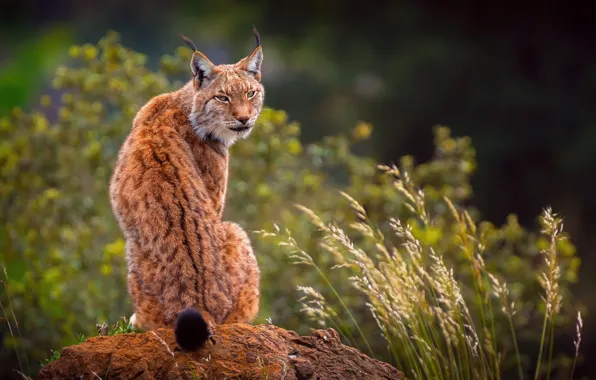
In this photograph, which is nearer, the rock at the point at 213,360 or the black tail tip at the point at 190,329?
the black tail tip at the point at 190,329

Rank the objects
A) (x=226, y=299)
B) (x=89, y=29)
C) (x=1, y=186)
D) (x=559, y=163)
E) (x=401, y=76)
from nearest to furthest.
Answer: (x=226, y=299)
(x=1, y=186)
(x=559, y=163)
(x=401, y=76)
(x=89, y=29)

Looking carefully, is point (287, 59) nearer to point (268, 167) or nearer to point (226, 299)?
point (268, 167)

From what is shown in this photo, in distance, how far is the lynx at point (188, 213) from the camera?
4.53 m

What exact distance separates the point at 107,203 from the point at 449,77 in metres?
9.99

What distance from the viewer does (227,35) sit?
59.3ft

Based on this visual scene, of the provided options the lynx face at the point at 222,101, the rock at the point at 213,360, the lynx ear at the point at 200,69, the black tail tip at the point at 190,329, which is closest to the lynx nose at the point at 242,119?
the lynx face at the point at 222,101

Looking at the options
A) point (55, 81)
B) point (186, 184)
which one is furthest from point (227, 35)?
point (186, 184)

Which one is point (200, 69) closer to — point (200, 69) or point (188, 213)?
point (200, 69)

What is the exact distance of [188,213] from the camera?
4664 mm

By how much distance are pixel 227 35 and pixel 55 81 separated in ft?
32.5

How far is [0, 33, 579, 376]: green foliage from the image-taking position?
8.13m

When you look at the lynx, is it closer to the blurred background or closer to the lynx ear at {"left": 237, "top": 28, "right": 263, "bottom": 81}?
the lynx ear at {"left": 237, "top": 28, "right": 263, "bottom": 81}

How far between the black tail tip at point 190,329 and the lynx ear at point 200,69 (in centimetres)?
203

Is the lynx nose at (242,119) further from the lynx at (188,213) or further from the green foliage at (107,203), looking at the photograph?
the green foliage at (107,203)
